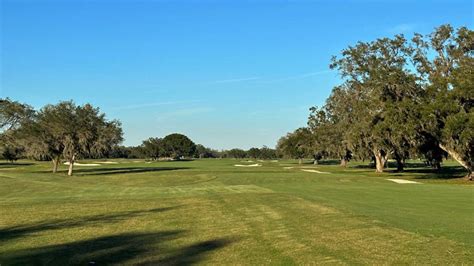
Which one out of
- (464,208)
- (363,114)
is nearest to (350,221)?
(464,208)

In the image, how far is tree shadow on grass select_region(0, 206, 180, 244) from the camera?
12602mm

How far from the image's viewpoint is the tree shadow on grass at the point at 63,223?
41.3 feet

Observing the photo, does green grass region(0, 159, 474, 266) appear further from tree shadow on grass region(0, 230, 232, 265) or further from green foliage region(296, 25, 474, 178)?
green foliage region(296, 25, 474, 178)

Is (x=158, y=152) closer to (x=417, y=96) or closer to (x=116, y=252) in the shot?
(x=417, y=96)

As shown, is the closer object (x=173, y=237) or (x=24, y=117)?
(x=173, y=237)

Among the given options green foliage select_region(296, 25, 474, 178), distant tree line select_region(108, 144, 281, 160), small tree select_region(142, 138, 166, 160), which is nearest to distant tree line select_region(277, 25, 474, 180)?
green foliage select_region(296, 25, 474, 178)

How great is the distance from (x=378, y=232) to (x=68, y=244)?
7611mm

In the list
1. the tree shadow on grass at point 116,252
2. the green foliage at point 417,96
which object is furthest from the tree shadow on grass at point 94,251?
the green foliage at point 417,96

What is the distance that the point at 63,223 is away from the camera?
14438 millimetres

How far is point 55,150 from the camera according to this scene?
57562mm

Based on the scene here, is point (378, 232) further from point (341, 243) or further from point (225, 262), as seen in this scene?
point (225, 262)

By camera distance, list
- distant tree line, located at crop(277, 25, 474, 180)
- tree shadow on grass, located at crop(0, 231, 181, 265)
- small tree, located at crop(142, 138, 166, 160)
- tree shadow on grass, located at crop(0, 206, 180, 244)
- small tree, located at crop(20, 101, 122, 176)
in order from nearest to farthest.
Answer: tree shadow on grass, located at crop(0, 231, 181, 265) < tree shadow on grass, located at crop(0, 206, 180, 244) < distant tree line, located at crop(277, 25, 474, 180) < small tree, located at crop(20, 101, 122, 176) < small tree, located at crop(142, 138, 166, 160)

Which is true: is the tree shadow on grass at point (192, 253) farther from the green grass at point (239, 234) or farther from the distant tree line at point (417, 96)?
the distant tree line at point (417, 96)

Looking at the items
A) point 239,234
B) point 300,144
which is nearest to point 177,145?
point 300,144
